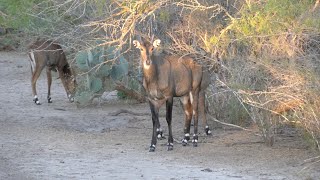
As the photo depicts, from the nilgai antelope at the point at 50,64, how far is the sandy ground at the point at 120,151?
3.87 ft

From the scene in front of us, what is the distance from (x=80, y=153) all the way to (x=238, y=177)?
2979 millimetres

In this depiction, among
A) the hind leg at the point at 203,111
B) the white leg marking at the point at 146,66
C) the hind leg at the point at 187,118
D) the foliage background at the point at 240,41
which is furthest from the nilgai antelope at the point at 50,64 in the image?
the white leg marking at the point at 146,66

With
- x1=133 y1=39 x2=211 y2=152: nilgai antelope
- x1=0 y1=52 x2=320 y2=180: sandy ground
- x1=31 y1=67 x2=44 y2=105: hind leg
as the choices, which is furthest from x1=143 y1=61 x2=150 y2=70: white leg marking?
x1=31 y1=67 x2=44 y2=105: hind leg

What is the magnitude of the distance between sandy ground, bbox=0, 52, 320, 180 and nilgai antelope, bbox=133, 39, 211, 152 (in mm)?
463

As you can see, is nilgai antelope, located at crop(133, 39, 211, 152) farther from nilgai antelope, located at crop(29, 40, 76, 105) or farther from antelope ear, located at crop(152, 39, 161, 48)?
nilgai antelope, located at crop(29, 40, 76, 105)

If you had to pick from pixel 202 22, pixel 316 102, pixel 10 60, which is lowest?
pixel 10 60

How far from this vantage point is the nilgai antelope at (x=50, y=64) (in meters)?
19.2

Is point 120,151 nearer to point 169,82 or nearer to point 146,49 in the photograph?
point 169,82

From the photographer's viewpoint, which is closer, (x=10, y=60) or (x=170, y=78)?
(x=170, y=78)

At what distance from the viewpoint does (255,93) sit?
11.6m

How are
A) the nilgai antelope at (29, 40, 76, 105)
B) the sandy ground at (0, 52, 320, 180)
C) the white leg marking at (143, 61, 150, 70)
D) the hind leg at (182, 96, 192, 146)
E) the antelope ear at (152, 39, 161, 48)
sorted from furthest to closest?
the nilgai antelope at (29, 40, 76, 105) < the hind leg at (182, 96, 192, 146) < the white leg marking at (143, 61, 150, 70) < the antelope ear at (152, 39, 161, 48) < the sandy ground at (0, 52, 320, 180)

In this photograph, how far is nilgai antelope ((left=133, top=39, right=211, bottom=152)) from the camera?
522 inches

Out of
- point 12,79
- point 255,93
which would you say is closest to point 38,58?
point 12,79

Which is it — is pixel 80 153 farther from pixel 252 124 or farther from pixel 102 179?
pixel 252 124
